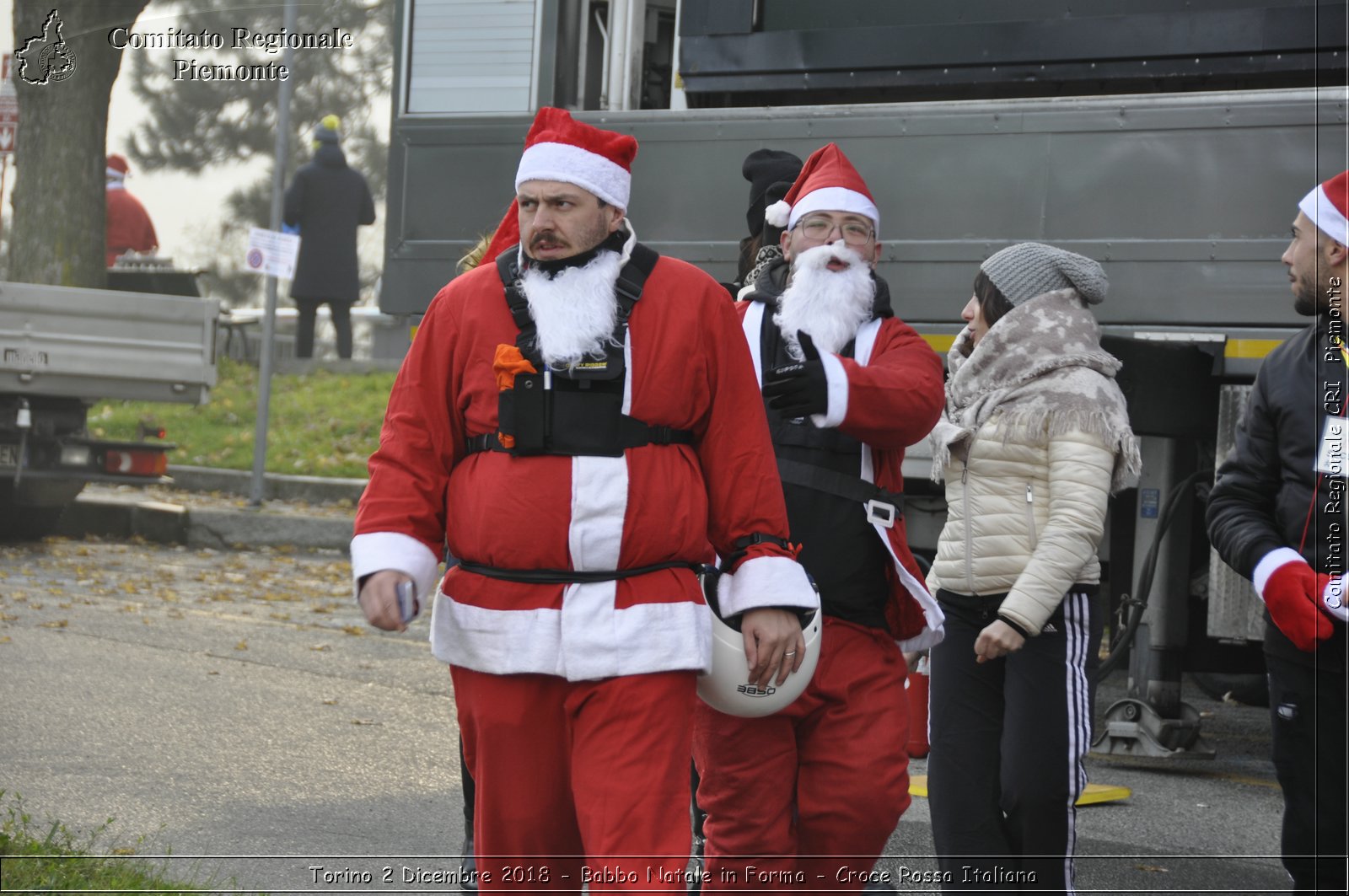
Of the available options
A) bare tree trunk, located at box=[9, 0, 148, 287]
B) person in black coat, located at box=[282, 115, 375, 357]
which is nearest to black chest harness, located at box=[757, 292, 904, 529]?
bare tree trunk, located at box=[9, 0, 148, 287]

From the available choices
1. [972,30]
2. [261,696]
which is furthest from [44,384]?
[972,30]

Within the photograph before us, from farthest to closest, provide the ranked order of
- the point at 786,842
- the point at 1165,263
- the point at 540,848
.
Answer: the point at 1165,263 < the point at 786,842 < the point at 540,848

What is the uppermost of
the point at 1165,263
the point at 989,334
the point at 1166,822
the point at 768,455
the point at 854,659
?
the point at 1165,263

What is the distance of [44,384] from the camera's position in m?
11.2

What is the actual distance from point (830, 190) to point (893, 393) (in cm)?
69

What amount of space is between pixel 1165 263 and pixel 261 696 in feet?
13.6

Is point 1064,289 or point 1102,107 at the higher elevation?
point 1102,107

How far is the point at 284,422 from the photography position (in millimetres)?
16188

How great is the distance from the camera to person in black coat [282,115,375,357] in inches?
676

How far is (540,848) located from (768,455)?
0.94 metres

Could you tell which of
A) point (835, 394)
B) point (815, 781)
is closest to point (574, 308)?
point (835, 394)

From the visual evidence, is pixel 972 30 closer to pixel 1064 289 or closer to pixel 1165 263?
pixel 1165 263

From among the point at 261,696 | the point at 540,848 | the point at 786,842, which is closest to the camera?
the point at 540,848

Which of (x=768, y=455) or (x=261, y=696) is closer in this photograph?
Answer: (x=768, y=455)
